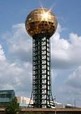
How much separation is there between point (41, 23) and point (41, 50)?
11.3 m

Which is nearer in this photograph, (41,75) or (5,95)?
(41,75)

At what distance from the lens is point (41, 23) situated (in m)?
156

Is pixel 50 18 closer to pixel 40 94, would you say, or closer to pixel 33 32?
pixel 33 32

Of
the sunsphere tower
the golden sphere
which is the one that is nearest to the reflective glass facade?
the sunsphere tower

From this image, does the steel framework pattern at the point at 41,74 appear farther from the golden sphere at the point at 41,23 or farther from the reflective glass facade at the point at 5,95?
the reflective glass facade at the point at 5,95

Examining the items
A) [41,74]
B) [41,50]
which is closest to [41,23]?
[41,50]

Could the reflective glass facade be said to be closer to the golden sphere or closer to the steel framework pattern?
the steel framework pattern

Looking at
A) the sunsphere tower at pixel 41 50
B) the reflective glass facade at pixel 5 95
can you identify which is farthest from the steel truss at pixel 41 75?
the reflective glass facade at pixel 5 95

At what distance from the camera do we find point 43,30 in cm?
15700

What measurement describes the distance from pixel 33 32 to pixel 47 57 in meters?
12.2

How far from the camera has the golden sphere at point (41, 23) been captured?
156 meters

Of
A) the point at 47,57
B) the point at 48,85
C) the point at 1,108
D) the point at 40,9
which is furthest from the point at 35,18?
the point at 1,108

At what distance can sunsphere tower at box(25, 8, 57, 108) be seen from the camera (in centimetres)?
15162

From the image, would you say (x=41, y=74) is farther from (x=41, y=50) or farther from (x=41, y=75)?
(x=41, y=50)
